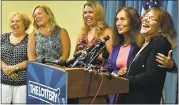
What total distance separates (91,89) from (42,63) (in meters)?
0.35

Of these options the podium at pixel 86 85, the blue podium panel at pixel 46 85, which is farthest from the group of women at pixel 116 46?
the blue podium panel at pixel 46 85

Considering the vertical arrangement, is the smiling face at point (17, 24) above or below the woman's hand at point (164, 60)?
above

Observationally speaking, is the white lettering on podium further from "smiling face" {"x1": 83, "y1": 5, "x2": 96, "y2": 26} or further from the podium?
"smiling face" {"x1": 83, "y1": 5, "x2": 96, "y2": 26}

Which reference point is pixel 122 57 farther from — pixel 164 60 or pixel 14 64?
pixel 14 64

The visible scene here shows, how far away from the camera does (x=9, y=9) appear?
4.52 meters

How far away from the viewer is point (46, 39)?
113 inches

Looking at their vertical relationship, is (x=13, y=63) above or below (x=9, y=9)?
below

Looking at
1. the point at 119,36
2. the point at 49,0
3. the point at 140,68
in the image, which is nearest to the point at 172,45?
the point at 140,68

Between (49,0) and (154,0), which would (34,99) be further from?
(49,0)

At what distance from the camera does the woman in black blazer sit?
1933 millimetres

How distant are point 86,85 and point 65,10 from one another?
3141 millimetres

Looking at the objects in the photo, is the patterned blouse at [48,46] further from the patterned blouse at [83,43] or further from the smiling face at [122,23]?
the smiling face at [122,23]

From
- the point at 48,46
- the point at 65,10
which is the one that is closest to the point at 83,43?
the point at 48,46

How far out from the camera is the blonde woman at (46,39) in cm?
287
